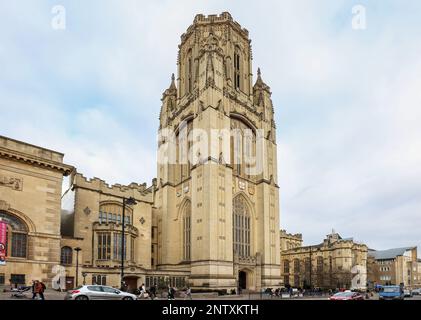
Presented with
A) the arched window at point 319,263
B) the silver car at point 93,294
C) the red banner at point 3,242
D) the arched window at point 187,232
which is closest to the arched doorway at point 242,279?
the arched window at point 187,232

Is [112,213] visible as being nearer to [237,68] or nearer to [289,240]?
[237,68]

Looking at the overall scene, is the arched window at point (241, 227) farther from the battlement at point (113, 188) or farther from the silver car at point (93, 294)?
the silver car at point (93, 294)

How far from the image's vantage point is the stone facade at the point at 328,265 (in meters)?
89.0

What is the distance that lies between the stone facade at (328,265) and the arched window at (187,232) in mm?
35672

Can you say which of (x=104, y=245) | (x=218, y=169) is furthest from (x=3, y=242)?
(x=218, y=169)

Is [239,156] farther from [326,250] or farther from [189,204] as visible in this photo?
[326,250]

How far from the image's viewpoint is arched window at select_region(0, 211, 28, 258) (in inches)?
1257

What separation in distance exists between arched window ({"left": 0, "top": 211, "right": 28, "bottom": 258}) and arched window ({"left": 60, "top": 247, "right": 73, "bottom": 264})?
8.75 metres

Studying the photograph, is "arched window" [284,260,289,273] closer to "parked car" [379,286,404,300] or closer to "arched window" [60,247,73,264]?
"parked car" [379,286,404,300]

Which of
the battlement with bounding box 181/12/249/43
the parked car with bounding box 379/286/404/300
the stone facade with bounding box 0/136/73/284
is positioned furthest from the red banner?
the battlement with bounding box 181/12/249/43

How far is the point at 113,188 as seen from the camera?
53.8 meters

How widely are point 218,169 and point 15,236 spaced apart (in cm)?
2890

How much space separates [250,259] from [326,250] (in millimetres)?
40210
